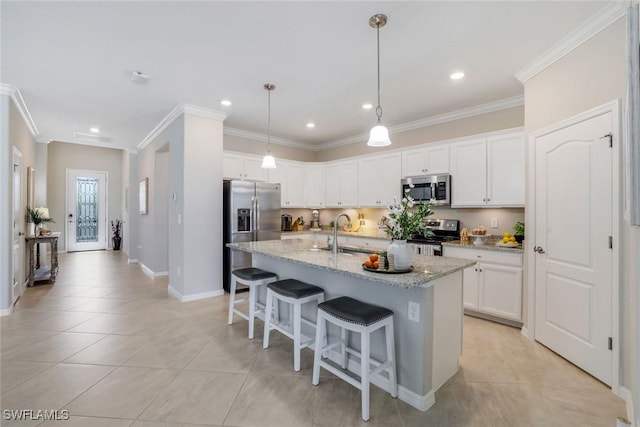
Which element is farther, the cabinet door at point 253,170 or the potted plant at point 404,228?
the cabinet door at point 253,170

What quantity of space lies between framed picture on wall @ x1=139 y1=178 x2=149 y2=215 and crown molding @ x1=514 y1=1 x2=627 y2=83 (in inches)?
250

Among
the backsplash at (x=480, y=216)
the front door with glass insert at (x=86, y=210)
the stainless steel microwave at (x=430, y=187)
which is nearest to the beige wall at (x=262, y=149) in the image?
the backsplash at (x=480, y=216)

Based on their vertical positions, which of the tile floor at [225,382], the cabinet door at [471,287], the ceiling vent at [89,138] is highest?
the ceiling vent at [89,138]

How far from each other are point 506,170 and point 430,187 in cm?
96

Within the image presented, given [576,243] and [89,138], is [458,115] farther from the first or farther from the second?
[89,138]

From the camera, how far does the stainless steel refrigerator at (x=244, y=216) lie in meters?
4.58

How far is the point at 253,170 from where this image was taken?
17.1 feet

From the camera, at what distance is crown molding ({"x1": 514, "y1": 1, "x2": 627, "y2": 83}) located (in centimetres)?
212

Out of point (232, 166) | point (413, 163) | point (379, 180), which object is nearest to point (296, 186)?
point (232, 166)

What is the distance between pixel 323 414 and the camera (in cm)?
190

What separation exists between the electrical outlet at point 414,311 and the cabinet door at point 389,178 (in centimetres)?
291

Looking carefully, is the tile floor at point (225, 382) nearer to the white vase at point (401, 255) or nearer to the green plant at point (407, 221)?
the white vase at point (401, 255)

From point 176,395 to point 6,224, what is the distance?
3398 mm

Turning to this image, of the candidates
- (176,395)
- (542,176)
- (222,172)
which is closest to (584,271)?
(542,176)
